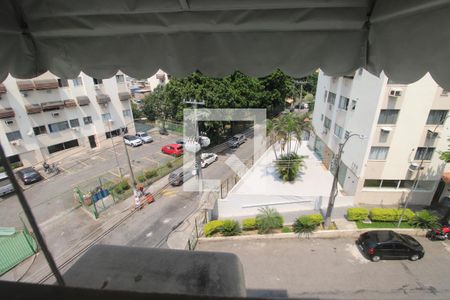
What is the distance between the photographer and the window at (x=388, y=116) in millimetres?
11375

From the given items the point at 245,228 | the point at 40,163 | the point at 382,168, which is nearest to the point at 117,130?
the point at 40,163

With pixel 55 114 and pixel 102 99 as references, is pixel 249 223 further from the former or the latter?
pixel 55 114

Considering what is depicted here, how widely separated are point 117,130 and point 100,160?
188 inches

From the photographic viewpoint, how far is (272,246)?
445 inches

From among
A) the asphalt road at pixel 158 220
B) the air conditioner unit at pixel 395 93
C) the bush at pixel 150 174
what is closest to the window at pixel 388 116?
the air conditioner unit at pixel 395 93

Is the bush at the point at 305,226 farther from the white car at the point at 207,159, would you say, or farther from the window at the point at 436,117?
the white car at the point at 207,159

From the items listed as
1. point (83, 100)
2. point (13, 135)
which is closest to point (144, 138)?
point (83, 100)

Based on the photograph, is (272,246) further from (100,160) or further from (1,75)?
(100,160)

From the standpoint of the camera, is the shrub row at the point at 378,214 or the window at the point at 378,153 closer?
the shrub row at the point at 378,214

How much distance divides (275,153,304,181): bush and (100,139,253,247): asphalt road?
3995 millimetres

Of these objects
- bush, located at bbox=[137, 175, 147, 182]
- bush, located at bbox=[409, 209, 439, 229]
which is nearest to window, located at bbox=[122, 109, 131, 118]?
bush, located at bbox=[137, 175, 147, 182]

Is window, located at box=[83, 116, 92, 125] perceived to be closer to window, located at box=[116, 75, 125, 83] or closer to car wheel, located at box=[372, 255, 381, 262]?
window, located at box=[116, 75, 125, 83]

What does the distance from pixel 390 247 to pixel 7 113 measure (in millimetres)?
26006

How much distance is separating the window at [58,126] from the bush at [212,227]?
1719 cm
